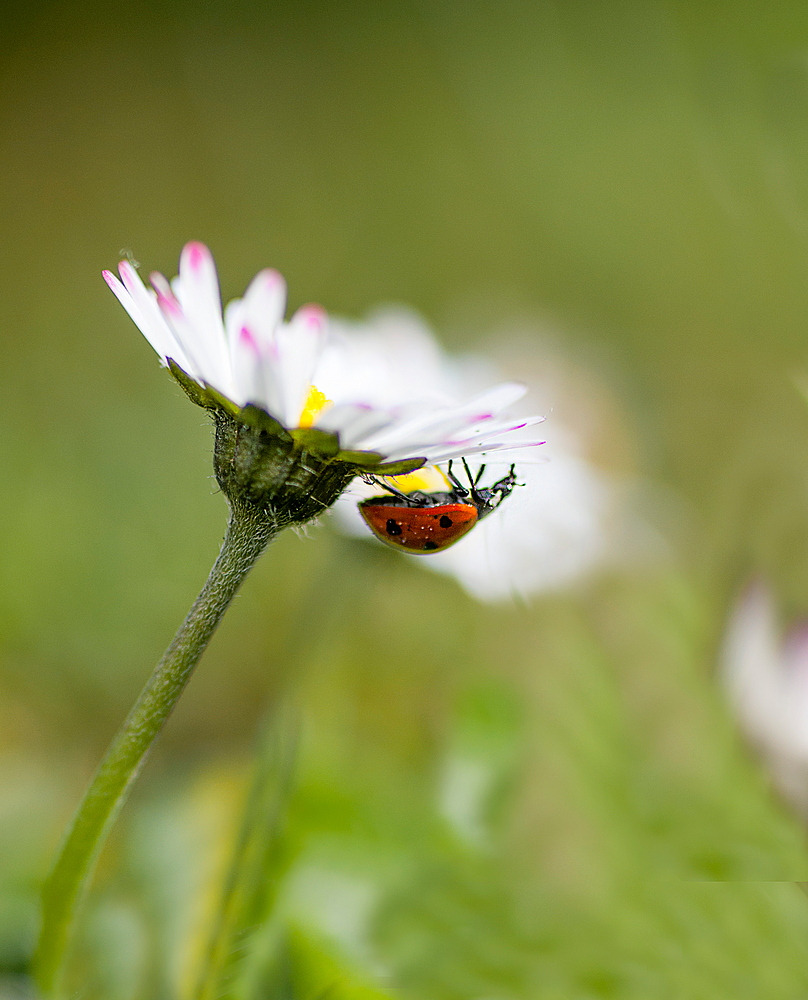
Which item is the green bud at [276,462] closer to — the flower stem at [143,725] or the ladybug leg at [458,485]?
the flower stem at [143,725]

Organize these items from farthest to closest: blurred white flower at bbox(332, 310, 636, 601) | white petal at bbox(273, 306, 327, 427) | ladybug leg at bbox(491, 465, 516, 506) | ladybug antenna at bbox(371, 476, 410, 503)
→ blurred white flower at bbox(332, 310, 636, 601), ladybug leg at bbox(491, 465, 516, 506), ladybug antenna at bbox(371, 476, 410, 503), white petal at bbox(273, 306, 327, 427)

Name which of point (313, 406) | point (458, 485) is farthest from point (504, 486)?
point (313, 406)

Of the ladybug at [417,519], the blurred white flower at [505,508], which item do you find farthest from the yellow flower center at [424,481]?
the ladybug at [417,519]

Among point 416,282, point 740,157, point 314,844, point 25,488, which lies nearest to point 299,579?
point 25,488

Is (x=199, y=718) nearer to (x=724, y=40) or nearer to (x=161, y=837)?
(x=161, y=837)

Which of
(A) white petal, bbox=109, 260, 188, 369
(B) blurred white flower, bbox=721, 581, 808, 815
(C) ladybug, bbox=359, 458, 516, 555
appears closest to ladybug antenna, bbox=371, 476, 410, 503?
(C) ladybug, bbox=359, 458, 516, 555

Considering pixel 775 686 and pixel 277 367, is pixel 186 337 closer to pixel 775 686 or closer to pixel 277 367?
pixel 277 367

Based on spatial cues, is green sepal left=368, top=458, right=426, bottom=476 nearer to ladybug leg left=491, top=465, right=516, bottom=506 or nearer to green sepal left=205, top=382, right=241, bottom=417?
green sepal left=205, top=382, right=241, bottom=417
